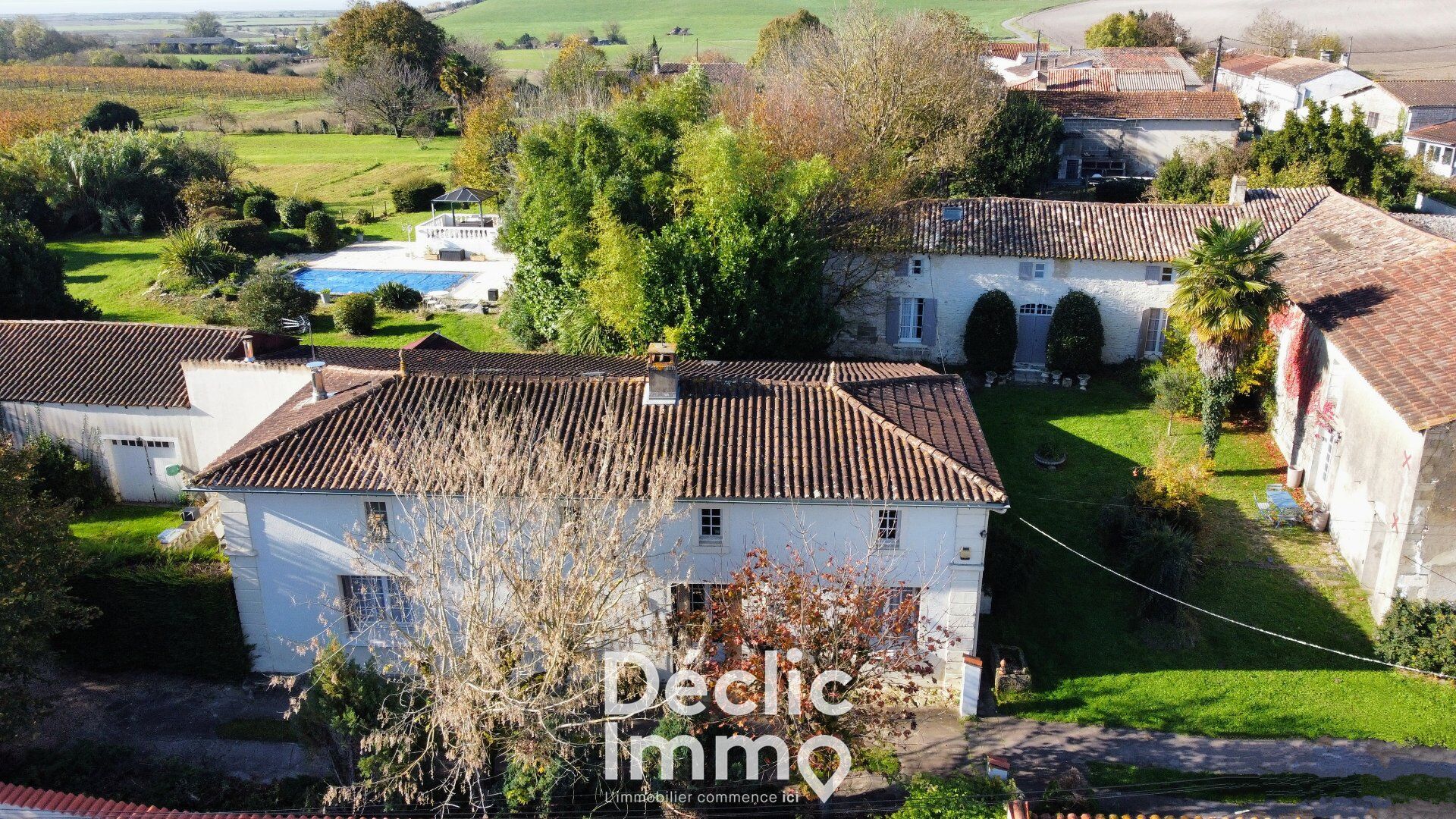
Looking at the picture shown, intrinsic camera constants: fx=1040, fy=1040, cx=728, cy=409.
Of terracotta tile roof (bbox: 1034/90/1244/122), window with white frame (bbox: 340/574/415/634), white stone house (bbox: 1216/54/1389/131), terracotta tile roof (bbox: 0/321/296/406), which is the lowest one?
window with white frame (bbox: 340/574/415/634)

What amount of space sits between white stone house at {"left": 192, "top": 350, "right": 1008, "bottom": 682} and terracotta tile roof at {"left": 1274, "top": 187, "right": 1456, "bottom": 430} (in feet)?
28.2

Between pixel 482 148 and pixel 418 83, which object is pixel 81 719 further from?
pixel 418 83

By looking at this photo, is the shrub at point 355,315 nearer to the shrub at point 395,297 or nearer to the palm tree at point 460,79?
the shrub at point 395,297

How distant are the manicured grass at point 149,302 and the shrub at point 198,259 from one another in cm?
140

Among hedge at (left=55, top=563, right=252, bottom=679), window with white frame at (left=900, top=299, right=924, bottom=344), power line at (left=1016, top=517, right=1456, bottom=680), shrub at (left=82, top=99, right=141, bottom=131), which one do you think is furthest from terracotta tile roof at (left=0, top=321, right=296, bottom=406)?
shrub at (left=82, top=99, right=141, bottom=131)

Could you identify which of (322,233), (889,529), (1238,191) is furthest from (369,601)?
(322,233)

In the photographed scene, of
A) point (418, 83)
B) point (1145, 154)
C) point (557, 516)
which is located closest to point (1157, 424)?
point (557, 516)

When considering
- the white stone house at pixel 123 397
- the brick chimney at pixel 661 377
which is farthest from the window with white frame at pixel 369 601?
the white stone house at pixel 123 397

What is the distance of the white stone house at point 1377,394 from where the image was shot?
1951cm

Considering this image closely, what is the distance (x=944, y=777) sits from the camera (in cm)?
1678

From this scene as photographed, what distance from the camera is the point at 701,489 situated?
17.9 metres

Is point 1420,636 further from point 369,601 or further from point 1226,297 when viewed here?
point 369,601

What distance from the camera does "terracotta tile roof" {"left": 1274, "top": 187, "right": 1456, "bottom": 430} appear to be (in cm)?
2039

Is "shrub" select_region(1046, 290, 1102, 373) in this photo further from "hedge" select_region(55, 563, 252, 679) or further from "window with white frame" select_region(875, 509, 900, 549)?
"hedge" select_region(55, 563, 252, 679)
